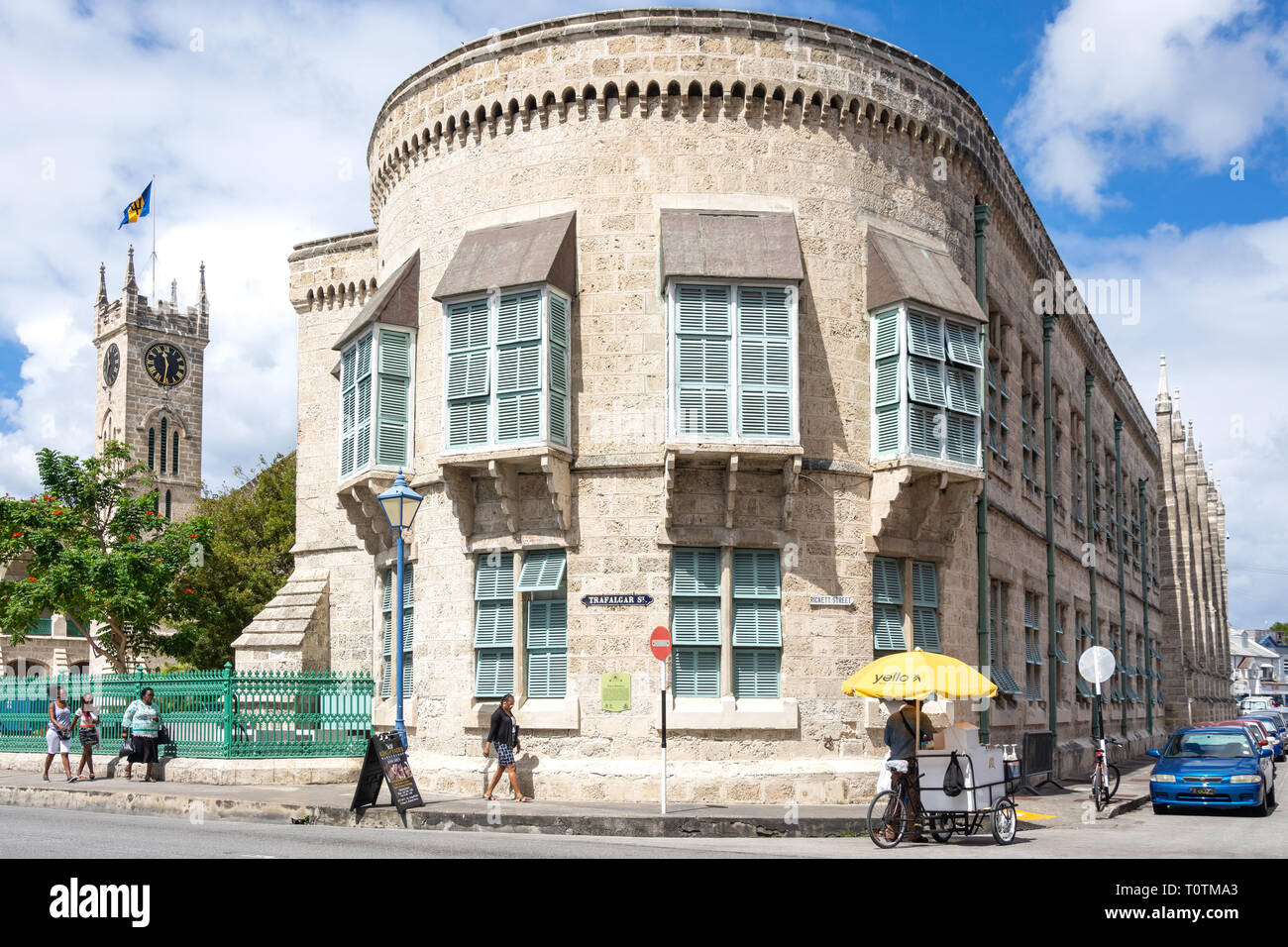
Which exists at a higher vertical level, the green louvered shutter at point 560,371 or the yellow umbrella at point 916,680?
the green louvered shutter at point 560,371

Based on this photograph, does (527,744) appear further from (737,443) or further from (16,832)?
(16,832)

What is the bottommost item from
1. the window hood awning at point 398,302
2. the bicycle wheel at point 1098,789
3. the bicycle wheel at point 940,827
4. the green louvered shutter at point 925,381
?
the bicycle wheel at point 1098,789

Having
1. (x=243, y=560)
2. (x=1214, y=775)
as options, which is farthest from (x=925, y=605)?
(x=243, y=560)

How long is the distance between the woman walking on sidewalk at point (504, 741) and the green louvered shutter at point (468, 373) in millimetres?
3976

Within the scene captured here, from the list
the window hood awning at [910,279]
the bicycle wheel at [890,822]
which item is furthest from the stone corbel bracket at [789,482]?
the bicycle wheel at [890,822]

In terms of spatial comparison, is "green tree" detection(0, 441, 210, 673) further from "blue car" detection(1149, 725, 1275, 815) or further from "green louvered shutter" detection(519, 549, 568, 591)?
"blue car" detection(1149, 725, 1275, 815)

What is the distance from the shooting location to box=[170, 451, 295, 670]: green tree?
148 ft

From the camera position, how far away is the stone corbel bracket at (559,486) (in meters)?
18.3

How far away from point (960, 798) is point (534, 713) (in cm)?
635

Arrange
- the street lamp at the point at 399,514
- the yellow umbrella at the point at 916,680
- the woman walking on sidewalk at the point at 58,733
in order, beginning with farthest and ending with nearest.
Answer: the woman walking on sidewalk at the point at 58,733
the street lamp at the point at 399,514
the yellow umbrella at the point at 916,680

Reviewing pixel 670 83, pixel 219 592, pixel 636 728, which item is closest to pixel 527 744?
pixel 636 728

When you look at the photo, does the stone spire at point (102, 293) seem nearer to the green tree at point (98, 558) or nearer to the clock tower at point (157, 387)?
the clock tower at point (157, 387)

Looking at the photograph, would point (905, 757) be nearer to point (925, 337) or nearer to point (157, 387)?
point (925, 337)

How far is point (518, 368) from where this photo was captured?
18.7m
